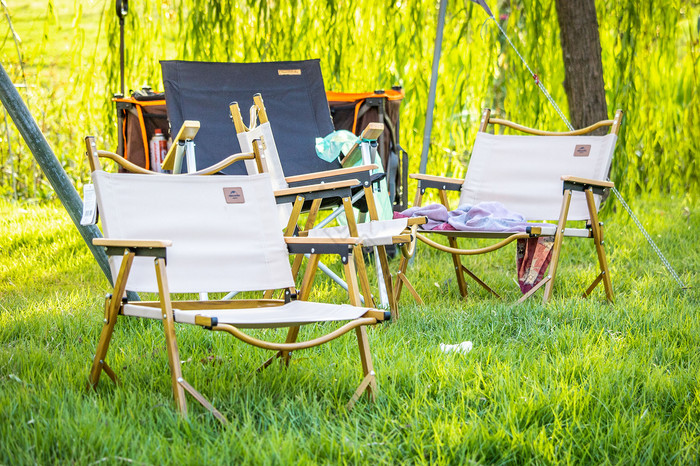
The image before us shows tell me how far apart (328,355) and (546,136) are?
6.32 feet

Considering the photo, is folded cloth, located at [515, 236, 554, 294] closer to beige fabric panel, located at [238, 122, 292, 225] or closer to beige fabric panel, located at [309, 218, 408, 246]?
beige fabric panel, located at [309, 218, 408, 246]

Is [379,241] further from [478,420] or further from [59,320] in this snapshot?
[59,320]

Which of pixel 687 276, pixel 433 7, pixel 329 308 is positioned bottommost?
pixel 687 276

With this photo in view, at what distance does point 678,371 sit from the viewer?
7.91 ft

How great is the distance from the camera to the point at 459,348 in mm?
2582

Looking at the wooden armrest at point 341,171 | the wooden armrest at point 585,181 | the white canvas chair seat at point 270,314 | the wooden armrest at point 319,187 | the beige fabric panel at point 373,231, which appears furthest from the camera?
the wooden armrest at point 585,181

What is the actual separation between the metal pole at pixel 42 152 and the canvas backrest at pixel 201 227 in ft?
1.56

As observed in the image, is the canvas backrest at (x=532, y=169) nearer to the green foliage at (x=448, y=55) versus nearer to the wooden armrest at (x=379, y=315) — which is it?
the green foliage at (x=448, y=55)

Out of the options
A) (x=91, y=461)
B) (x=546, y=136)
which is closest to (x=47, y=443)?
(x=91, y=461)

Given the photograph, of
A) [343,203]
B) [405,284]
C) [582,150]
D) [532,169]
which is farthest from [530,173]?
[343,203]

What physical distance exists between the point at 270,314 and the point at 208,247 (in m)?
0.35

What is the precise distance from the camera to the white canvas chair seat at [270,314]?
1.96m

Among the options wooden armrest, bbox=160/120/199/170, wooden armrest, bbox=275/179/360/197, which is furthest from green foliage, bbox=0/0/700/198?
wooden armrest, bbox=275/179/360/197

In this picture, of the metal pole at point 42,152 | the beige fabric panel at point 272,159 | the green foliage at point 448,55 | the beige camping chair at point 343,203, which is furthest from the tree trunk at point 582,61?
the metal pole at point 42,152
